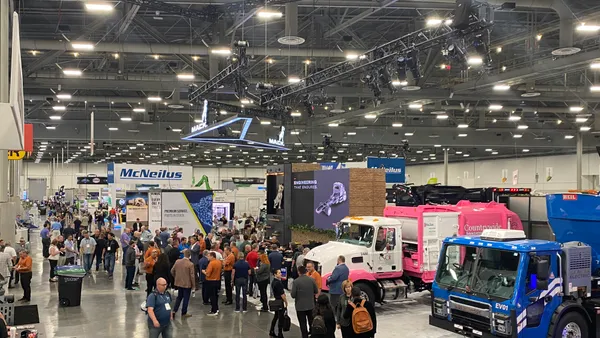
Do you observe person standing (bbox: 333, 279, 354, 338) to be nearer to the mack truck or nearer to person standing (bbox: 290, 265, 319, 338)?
person standing (bbox: 290, 265, 319, 338)

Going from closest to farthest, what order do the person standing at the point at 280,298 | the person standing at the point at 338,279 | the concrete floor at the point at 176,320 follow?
the person standing at the point at 280,298 < the person standing at the point at 338,279 < the concrete floor at the point at 176,320

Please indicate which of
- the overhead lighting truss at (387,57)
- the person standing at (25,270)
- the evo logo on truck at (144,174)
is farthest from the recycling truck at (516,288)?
the evo logo on truck at (144,174)

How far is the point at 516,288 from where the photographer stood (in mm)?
8203

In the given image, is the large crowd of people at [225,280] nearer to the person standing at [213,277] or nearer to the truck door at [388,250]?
the person standing at [213,277]

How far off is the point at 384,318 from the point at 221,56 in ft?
37.5

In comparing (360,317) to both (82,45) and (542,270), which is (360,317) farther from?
(82,45)

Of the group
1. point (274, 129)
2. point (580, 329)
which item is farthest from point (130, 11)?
point (274, 129)

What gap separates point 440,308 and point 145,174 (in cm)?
1657

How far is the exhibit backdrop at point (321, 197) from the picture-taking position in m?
20.0

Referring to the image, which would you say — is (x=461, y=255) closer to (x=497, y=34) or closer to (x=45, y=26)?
(x=497, y=34)

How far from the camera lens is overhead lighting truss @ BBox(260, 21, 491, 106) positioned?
40.1 feet

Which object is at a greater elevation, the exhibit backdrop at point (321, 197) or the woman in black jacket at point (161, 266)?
the exhibit backdrop at point (321, 197)

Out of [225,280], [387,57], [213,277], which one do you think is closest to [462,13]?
[387,57]

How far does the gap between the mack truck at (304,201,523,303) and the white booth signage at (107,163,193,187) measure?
12.1 metres
